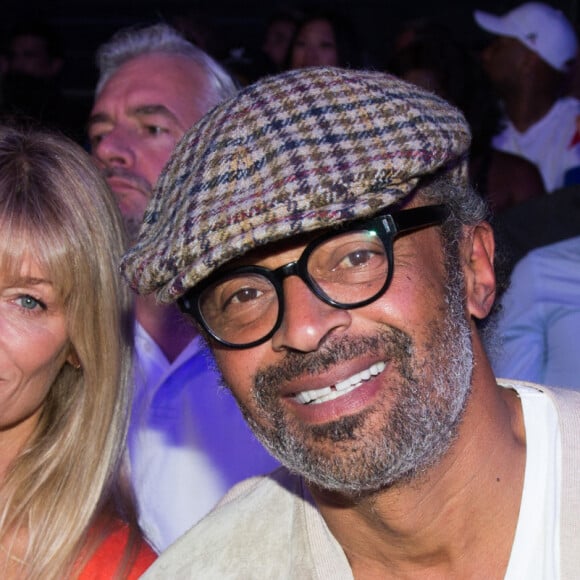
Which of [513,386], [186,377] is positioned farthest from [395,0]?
[513,386]

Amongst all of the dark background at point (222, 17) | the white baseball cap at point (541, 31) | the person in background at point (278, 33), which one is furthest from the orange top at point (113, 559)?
the dark background at point (222, 17)

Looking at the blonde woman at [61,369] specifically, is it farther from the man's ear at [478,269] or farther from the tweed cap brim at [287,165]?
the man's ear at [478,269]

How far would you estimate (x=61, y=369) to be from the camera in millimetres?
2818

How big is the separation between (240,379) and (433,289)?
1.43 feet

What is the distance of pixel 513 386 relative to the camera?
221cm

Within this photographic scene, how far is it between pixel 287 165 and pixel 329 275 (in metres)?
0.25

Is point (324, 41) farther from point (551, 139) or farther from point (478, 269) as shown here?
point (478, 269)

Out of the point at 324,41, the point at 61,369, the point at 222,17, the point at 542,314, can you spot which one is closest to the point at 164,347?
the point at 61,369

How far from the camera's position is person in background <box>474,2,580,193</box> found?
5699 mm

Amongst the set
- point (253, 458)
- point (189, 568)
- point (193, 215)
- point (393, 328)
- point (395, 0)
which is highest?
point (193, 215)

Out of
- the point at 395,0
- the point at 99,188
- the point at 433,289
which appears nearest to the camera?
the point at 433,289

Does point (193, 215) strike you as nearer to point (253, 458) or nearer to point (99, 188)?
point (99, 188)

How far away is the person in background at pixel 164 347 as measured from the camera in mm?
3035

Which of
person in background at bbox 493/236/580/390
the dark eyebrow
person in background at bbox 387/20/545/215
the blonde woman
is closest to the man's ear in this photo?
person in background at bbox 493/236/580/390
